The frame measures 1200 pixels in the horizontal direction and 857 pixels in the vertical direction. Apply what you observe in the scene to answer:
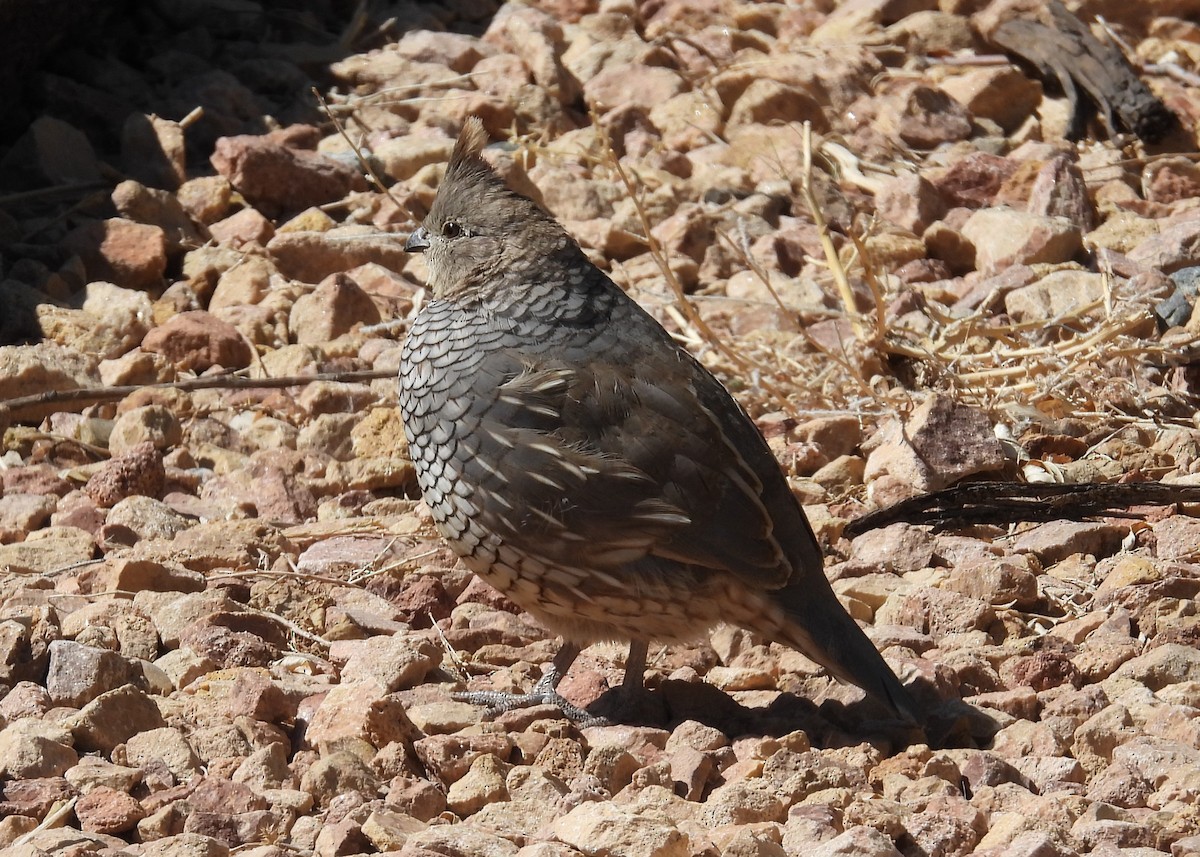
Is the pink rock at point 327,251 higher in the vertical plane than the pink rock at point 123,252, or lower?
lower

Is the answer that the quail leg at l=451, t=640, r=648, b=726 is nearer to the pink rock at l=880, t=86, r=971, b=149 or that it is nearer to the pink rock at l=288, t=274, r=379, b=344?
the pink rock at l=288, t=274, r=379, b=344

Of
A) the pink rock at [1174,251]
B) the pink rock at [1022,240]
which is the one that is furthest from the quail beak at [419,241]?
the pink rock at [1174,251]

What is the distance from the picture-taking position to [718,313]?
7.09m

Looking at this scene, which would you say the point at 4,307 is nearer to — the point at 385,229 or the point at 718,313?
the point at 385,229

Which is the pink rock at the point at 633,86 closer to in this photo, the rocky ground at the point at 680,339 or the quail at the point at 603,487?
the rocky ground at the point at 680,339

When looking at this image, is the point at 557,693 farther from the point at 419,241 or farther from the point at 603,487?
the point at 419,241

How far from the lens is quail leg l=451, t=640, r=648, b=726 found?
14.8 ft

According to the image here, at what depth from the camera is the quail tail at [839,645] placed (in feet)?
14.1

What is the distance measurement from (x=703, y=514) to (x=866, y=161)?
421 cm

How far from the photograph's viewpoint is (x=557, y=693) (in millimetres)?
4789

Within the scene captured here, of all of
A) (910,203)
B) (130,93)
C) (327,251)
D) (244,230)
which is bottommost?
(910,203)

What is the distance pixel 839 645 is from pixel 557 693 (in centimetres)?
90

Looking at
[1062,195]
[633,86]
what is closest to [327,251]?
[633,86]

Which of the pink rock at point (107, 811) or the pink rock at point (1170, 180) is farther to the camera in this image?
the pink rock at point (1170, 180)
